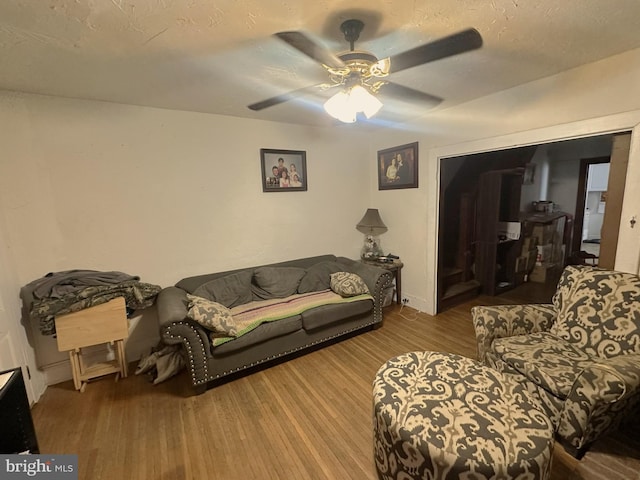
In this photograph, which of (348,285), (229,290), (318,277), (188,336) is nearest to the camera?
(188,336)

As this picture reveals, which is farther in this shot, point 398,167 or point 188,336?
point 398,167

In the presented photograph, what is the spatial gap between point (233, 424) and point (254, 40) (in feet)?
7.76

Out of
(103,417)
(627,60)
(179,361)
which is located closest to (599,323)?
(627,60)

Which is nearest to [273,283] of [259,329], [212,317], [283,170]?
[259,329]

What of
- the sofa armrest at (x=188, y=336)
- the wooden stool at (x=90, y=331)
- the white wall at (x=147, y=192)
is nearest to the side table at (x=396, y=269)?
the white wall at (x=147, y=192)

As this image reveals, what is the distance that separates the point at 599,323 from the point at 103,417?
11.1 ft

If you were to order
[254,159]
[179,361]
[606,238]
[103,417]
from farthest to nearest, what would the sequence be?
[254,159], [179,361], [606,238], [103,417]

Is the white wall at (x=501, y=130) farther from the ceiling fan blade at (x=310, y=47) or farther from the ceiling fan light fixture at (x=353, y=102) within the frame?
the ceiling fan blade at (x=310, y=47)

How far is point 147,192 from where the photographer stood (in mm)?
2584

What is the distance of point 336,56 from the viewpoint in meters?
1.34

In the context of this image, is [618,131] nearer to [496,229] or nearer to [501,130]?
[501,130]

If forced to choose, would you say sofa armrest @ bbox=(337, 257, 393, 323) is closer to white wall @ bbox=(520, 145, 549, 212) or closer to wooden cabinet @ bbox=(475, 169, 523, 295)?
wooden cabinet @ bbox=(475, 169, 523, 295)

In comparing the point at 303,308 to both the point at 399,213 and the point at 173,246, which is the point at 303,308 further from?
the point at 399,213

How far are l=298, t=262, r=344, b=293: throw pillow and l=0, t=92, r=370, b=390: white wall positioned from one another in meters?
0.39
